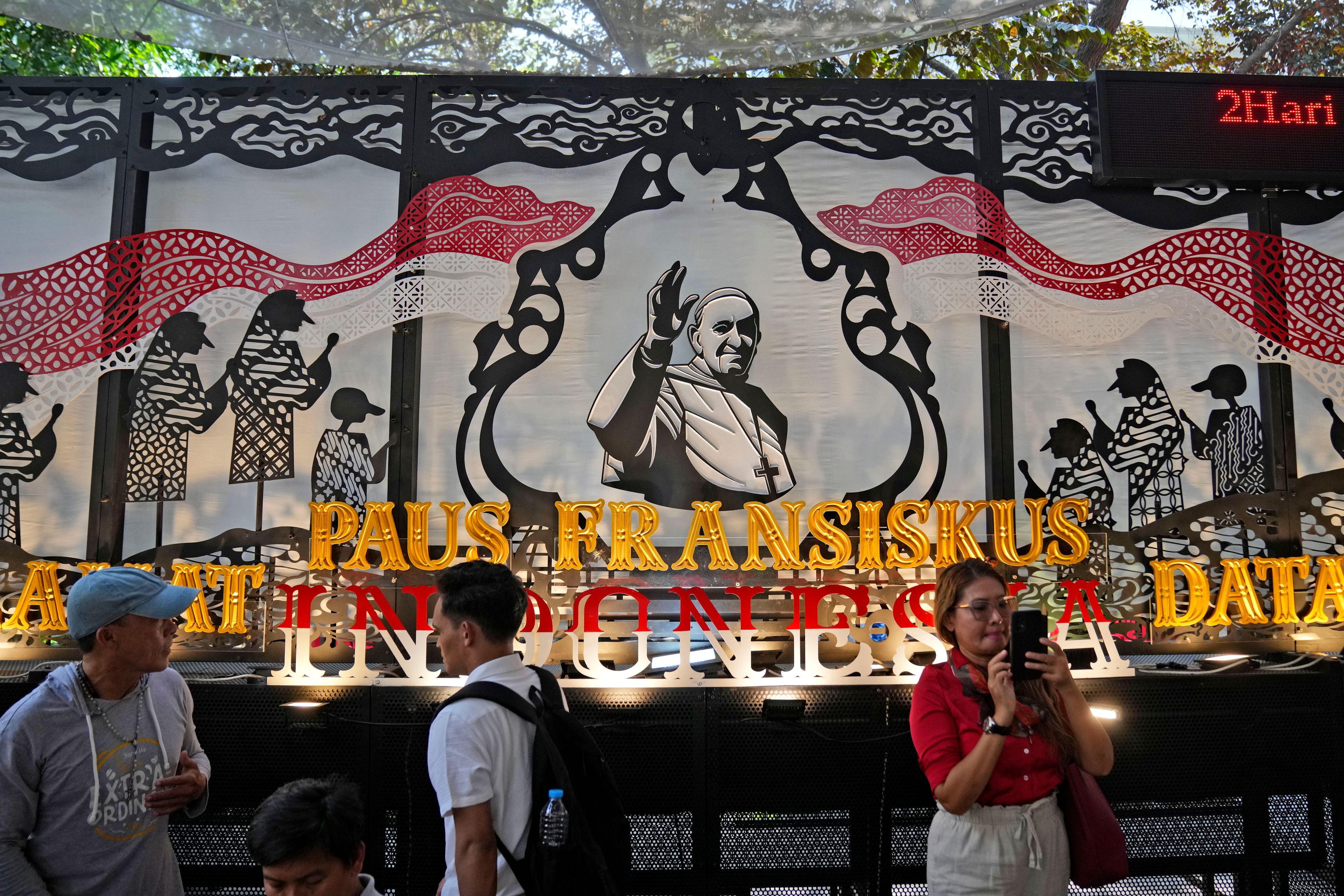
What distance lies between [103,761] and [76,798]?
0.32ft

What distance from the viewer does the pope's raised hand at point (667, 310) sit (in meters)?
4.84

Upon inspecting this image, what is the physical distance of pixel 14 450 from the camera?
4.72 metres

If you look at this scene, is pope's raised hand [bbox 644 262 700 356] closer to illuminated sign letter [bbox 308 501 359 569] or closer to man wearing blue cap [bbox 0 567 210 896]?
illuminated sign letter [bbox 308 501 359 569]

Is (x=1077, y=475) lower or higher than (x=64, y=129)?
lower

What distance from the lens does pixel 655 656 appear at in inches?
186

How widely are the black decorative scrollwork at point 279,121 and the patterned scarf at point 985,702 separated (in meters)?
3.63

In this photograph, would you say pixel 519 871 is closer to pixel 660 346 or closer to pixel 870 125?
pixel 660 346

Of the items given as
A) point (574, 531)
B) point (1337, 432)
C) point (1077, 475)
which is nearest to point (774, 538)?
point (574, 531)

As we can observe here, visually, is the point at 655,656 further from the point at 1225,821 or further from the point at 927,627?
the point at 1225,821

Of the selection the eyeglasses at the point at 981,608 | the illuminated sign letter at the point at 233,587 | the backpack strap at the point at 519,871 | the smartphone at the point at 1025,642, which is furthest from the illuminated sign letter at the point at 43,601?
the smartphone at the point at 1025,642

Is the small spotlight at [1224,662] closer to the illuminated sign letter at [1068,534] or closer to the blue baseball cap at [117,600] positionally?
the illuminated sign letter at [1068,534]

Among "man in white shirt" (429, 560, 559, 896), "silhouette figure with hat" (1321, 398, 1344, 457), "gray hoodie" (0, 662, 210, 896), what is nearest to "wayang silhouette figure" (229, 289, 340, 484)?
"gray hoodie" (0, 662, 210, 896)

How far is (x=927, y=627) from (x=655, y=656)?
1.26 meters

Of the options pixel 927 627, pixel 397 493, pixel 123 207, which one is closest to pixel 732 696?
pixel 927 627
